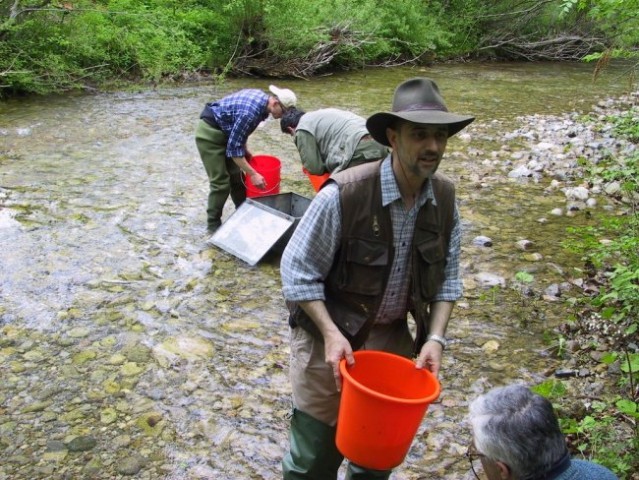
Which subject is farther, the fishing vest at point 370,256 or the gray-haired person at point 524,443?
the fishing vest at point 370,256

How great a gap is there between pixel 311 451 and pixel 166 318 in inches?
91.4

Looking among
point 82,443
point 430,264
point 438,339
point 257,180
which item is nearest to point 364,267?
point 430,264

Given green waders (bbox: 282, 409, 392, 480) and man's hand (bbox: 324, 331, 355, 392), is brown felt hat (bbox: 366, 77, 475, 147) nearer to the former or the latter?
man's hand (bbox: 324, 331, 355, 392)

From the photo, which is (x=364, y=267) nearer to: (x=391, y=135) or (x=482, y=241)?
(x=391, y=135)

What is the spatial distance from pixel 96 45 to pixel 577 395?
11.5 m

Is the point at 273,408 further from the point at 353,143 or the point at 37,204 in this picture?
the point at 37,204

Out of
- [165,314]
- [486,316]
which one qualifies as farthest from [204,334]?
[486,316]

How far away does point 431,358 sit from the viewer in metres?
2.14

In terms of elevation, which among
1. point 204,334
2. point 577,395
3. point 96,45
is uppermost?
point 96,45

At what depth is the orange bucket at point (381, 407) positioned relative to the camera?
1.87 metres

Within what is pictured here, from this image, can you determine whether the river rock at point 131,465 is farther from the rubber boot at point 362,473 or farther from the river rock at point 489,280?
the river rock at point 489,280

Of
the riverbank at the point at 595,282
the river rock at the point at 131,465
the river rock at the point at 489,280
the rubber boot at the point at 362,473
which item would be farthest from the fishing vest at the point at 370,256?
the river rock at the point at 489,280

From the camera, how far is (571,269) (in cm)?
492

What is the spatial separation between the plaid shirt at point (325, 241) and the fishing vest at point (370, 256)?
24 millimetres
